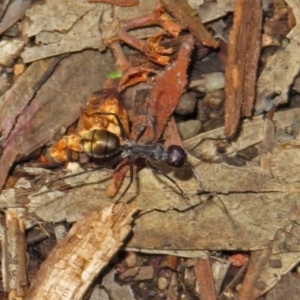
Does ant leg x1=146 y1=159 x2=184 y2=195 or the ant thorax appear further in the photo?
the ant thorax

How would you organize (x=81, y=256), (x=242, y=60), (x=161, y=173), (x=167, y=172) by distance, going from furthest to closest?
(x=167, y=172) < (x=161, y=173) < (x=242, y=60) < (x=81, y=256)

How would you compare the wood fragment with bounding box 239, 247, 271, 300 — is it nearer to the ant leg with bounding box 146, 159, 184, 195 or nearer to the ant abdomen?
the ant leg with bounding box 146, 159, 184, 195

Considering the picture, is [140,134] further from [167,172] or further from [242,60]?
[242,60]

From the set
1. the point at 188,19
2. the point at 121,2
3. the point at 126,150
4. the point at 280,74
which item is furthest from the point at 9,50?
the point at 280,74

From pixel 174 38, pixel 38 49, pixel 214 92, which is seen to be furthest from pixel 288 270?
pixel 38 49

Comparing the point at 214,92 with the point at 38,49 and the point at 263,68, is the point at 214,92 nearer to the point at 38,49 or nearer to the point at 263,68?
the point at 263,68

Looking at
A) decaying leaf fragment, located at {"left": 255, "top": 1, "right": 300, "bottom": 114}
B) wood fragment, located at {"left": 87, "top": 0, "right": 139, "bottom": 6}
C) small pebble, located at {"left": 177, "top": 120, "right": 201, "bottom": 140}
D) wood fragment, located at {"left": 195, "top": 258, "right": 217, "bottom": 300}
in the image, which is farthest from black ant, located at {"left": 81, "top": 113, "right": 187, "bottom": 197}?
wood fragment, located at {"left": 87, "top": 0, "right": 139, "bottom": 6}
